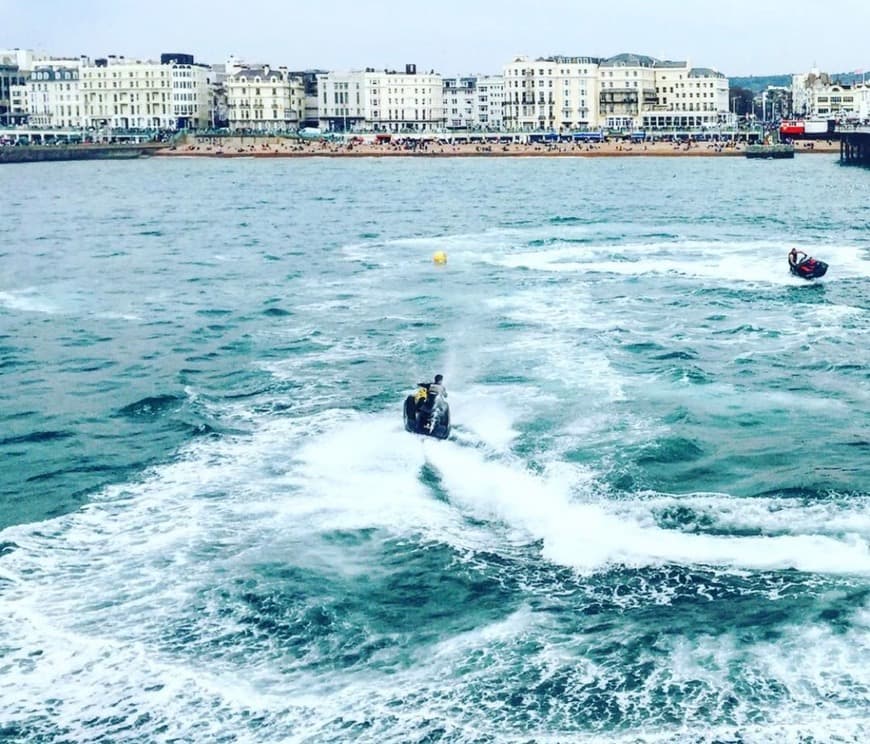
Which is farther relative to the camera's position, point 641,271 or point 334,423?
point 641,271

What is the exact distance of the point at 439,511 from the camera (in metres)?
22.8

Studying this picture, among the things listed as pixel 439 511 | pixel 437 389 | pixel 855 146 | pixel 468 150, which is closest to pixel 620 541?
pixel 439 511

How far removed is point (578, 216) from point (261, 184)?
51.4 meters

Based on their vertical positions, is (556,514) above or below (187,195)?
below

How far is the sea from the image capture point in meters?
16.3

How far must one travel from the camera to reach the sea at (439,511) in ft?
53.4

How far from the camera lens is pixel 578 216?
267ft

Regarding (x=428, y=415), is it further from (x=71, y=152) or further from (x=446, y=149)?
(x=71, y=152)

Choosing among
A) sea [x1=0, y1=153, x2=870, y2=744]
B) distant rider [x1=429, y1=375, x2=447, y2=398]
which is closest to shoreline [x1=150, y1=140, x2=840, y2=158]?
sea [x1=0, y1=153, x2=870, y2=744]

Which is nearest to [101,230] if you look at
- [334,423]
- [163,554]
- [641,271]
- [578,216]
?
[578,216]

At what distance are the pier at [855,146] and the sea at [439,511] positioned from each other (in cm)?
9494

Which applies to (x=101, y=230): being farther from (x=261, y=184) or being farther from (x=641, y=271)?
(x=261, y=184)

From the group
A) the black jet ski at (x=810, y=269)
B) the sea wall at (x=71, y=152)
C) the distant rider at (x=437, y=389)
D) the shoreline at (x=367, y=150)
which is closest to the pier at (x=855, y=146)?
the shoreline at (x=367, y=150)

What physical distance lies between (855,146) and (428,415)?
438 ft
